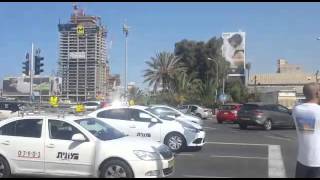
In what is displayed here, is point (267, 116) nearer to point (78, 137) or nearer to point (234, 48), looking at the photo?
point (78, 137)

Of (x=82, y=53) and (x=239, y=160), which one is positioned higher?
(x=82, y=53)

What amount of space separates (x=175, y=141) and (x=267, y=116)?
13347mm

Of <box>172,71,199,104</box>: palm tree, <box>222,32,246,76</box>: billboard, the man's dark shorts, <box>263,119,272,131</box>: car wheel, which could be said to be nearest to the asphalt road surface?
the man's dark shorts

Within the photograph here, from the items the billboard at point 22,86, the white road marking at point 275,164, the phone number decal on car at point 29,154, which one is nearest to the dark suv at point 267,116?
the white road marking at point 275,164

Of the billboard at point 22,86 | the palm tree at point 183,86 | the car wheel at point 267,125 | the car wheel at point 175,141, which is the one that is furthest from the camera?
the billboard at point 22,86

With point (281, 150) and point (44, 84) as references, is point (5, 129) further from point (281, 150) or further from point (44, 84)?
point (44, 84)

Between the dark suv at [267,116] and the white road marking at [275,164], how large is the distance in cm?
1079

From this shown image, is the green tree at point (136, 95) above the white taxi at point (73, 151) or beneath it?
beneath

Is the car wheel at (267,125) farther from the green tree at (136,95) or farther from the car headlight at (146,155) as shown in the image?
the green tree at (136,95)

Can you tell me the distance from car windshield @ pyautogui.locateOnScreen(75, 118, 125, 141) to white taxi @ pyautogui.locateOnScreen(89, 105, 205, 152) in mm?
4986

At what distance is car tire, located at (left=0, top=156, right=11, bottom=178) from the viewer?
978cm

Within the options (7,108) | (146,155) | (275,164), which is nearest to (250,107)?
(275,164)

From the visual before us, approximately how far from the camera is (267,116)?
2786cm

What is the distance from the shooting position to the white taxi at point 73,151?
9.14 meters
